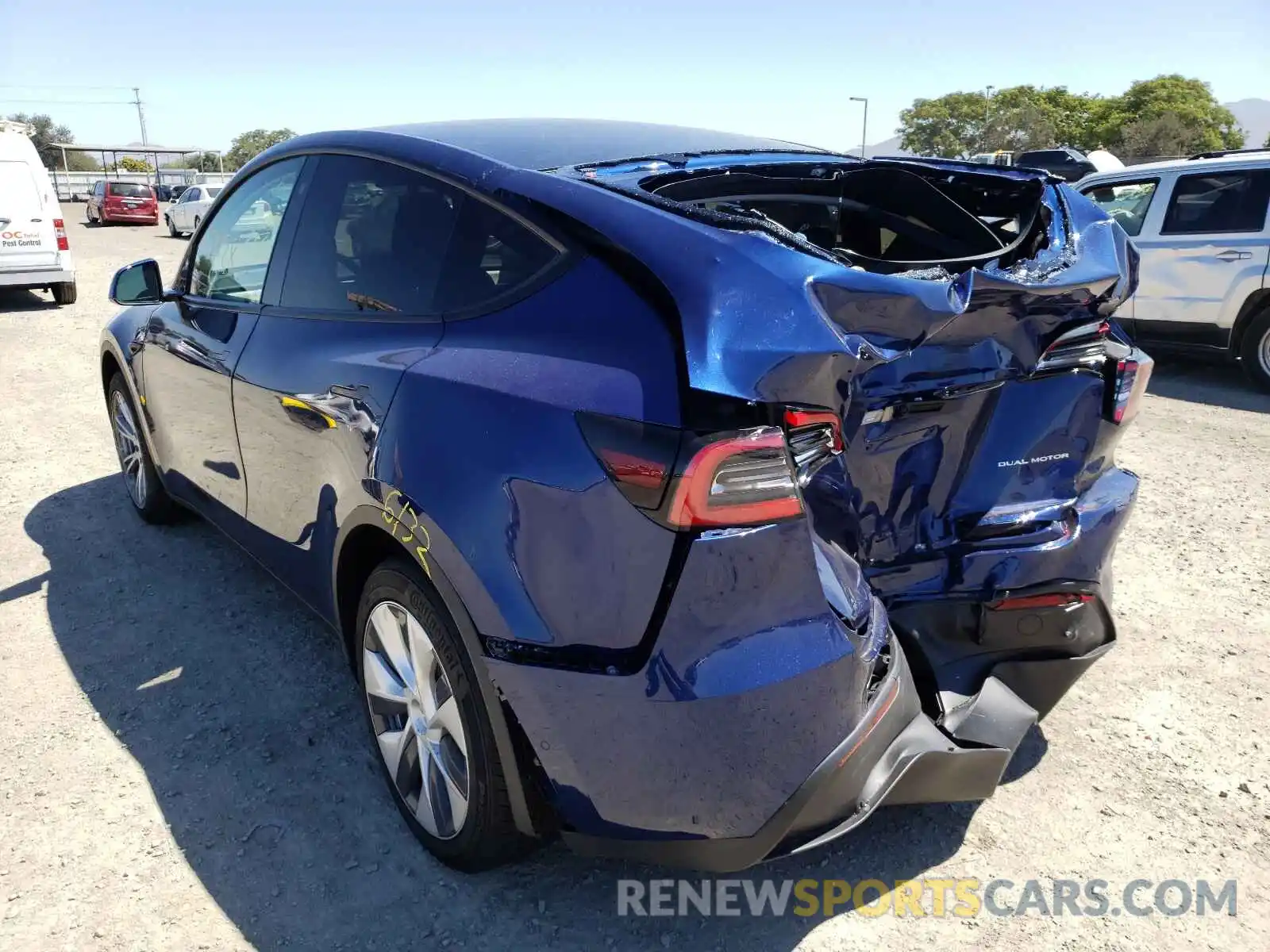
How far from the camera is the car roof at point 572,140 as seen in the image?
8.46ft

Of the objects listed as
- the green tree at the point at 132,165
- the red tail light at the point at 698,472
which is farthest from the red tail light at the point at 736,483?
the green tree at the point at 132,165

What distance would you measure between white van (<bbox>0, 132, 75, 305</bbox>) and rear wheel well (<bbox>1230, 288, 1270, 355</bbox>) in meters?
13.0

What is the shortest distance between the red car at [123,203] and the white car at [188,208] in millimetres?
5954

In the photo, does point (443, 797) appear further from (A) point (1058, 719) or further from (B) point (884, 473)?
(A) point (1058, 719)

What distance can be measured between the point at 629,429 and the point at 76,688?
261cm

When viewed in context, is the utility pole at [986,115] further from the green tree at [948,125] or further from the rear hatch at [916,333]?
the rear hatch at [916,333]

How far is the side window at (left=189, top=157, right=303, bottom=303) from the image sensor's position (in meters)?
3.26

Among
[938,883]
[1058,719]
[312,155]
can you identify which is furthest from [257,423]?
[1058,719]

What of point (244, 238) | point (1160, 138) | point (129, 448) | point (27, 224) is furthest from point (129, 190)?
point (1160, 138)

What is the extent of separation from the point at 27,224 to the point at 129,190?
22.2 m

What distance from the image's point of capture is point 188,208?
81.3 feet

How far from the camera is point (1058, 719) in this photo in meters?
3.10

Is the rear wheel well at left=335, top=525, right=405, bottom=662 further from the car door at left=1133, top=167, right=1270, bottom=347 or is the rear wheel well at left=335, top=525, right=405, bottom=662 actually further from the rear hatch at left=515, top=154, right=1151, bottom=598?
the car door at left=1133, top=167, right=1270, bottom=347

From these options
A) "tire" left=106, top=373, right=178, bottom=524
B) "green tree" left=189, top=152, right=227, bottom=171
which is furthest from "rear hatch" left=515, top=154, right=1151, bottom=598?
"green tree" left=189, top=152, right=227, bottom=171
